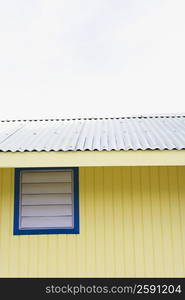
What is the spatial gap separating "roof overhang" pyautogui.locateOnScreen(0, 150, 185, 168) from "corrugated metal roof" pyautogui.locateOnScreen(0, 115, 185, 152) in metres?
0.07

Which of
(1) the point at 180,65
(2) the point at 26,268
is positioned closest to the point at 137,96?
(1) the point at 180,65

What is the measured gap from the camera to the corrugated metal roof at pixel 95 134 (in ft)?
12.3

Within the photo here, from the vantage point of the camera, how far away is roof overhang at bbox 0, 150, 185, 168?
140 inches

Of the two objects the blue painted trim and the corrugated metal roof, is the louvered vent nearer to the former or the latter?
the blue painted trim

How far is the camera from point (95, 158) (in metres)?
3.60

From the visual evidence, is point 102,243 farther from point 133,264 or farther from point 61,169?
point 61,169

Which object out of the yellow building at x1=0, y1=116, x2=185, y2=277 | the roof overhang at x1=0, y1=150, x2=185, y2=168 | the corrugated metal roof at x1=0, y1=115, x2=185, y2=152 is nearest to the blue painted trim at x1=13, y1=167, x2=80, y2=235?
the yellow building at x1=0, y1=116, x2=185, y2=277

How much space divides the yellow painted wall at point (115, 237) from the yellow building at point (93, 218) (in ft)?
0.05

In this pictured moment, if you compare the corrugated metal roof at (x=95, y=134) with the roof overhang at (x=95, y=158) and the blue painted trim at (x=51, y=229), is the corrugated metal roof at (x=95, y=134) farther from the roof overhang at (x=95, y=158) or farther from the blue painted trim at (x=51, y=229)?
the blue painted trim at (x=51, y=229)

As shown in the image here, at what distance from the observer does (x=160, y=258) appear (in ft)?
13.9

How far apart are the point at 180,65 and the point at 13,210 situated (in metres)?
12.4

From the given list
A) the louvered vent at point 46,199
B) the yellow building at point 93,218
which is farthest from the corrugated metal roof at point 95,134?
the louvered vent at point 46,199

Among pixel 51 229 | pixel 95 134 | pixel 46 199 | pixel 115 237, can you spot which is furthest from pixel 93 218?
pixel 95 134

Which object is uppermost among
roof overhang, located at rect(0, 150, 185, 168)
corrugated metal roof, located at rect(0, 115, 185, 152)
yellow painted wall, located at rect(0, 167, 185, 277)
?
corrugated metal roof, located at rect(0, 115, 185, 152)
